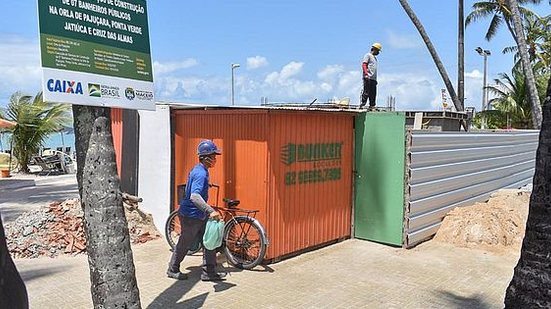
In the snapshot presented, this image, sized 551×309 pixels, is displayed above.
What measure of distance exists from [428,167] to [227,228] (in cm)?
362

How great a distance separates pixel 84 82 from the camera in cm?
362

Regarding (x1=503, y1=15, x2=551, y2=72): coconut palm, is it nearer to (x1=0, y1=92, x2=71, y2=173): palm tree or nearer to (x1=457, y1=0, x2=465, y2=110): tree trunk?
(x1=457, y1=0, x2=465, y2=110): tree trunk

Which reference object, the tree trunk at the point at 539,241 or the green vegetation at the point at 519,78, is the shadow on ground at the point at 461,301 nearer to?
the tree trunk at the point at 539,241

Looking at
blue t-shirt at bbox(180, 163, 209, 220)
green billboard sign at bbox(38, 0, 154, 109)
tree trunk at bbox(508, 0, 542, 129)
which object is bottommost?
blue t-shirt at bbox(180, 163, 209, 220)

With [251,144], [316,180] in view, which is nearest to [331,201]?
[316,180]

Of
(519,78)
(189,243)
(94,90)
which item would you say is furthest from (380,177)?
(519,78)

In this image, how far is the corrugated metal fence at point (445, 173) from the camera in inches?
310

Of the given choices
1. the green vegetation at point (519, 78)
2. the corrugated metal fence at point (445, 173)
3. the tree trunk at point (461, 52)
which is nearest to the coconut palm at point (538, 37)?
the green vegetation at point (519, 78)

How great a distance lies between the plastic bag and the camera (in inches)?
229

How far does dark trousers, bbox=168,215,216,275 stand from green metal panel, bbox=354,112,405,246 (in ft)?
10.1

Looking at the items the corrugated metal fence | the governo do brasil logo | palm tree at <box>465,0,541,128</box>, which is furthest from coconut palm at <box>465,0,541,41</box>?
the governo do brasil logo

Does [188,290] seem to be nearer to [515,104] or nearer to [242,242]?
[242,242]

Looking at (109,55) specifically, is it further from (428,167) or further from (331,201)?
(428,167)

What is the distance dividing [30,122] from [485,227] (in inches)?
688
